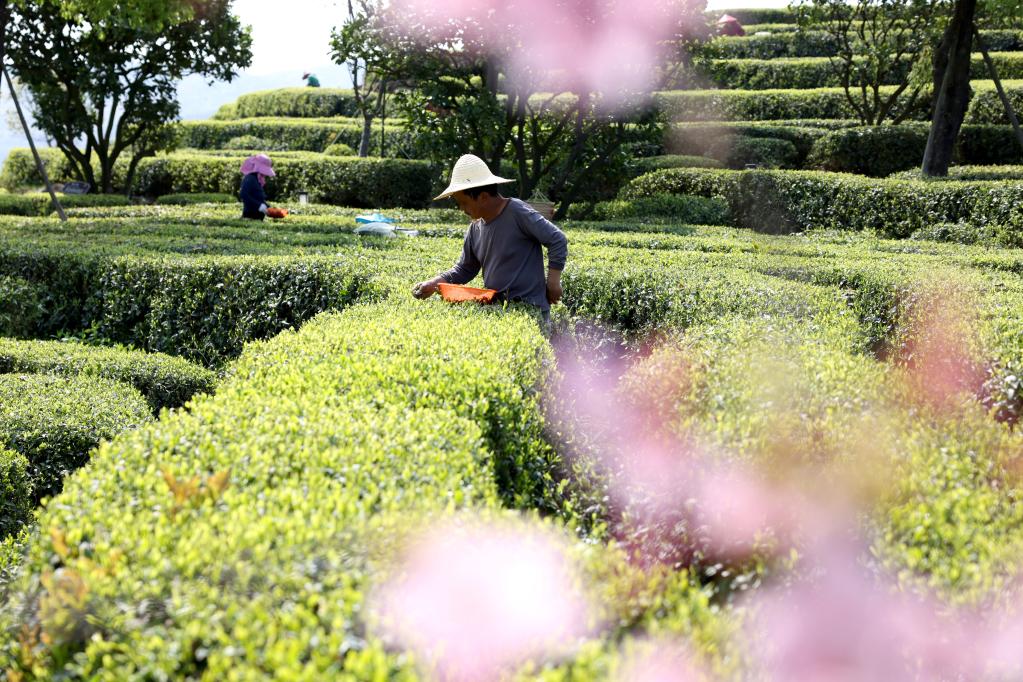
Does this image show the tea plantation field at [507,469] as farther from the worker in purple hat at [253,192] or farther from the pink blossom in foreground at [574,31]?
the pink blossom in foreground at [574,31]

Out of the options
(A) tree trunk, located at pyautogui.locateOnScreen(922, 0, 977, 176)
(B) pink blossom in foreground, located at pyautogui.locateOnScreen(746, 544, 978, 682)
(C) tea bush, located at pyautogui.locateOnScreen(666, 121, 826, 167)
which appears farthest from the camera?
(C) tea bush, located at pyautogui.locateOnScreen(666, 121, 826, 167)

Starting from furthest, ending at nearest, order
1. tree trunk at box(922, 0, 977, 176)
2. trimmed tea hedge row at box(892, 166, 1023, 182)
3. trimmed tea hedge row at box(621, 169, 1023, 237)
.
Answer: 1. tree trunk at box(922, 0, 977, 176)
2. trimmed tea hedge row at box(892, 166, 1023, 182)
3. trimmed tea hedge row at box(621, 169, 1023, 237)

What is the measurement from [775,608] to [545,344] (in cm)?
269

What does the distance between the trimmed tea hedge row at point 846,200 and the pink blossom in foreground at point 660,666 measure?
40.8 ft

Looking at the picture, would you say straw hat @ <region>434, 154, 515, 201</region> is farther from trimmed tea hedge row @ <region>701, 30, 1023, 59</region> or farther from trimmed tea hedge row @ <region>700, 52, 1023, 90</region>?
trimmed tea hedge row @ <region>701, 30, 1023, 59</region>

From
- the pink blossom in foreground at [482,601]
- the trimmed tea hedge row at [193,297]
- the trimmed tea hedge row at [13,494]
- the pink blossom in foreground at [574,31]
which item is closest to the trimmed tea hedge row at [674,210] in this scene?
the pink blossom in foreground at [574,31]

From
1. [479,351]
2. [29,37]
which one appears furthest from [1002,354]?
[29,37]

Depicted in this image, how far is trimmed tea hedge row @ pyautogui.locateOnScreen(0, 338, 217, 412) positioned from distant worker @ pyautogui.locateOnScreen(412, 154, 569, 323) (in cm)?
184

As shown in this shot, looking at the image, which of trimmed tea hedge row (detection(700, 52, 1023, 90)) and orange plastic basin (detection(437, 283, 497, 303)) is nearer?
orange plastic basin (detection(437, 283, 497, 303))

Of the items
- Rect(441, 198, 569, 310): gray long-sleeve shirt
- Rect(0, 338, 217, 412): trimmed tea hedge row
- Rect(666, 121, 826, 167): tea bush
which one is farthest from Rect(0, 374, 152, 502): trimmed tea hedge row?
Rect(666, 121, 826, 167): tea bush

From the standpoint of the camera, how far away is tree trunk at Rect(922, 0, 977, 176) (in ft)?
51.1

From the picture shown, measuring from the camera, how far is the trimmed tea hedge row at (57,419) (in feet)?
15.9

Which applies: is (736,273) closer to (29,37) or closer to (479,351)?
(479,351)

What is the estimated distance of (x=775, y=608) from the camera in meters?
2.68
